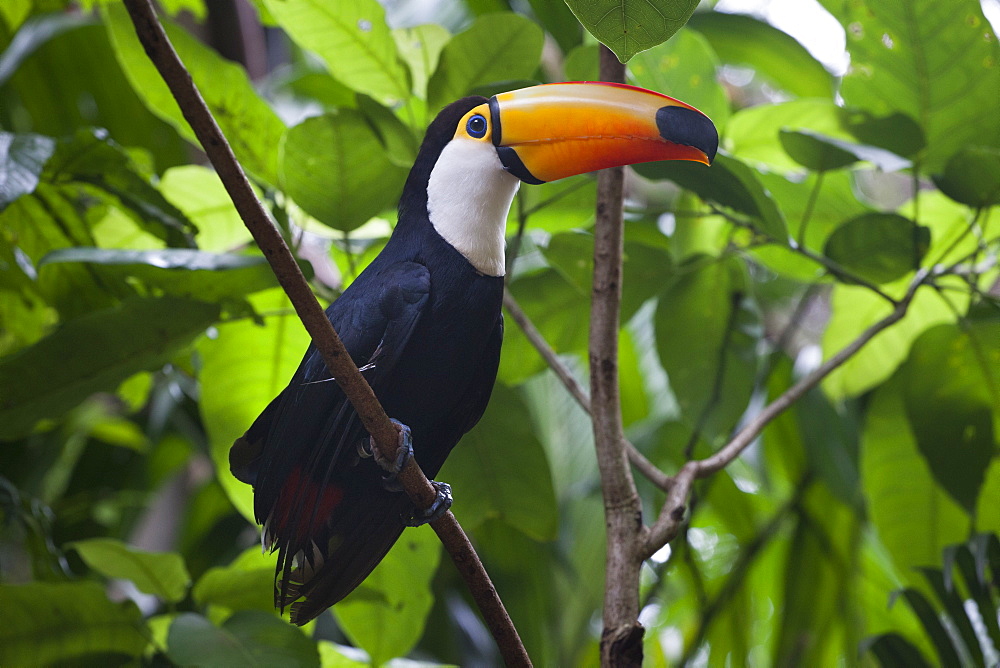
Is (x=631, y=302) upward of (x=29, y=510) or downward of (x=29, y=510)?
upward

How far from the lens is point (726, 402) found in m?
1.61

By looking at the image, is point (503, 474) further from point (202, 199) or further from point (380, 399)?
point (202, 199)

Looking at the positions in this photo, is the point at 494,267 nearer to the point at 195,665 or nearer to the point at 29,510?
the point at 195,665

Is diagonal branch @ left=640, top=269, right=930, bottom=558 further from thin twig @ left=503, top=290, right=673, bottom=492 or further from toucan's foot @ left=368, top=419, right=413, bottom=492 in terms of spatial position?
toucan's foot @ left=368, top=419, right=413, bottom=492

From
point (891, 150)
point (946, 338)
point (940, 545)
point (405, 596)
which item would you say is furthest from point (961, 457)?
point (405, 596)

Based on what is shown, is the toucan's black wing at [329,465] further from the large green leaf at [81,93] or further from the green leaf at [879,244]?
the large green leaf at [81,93]

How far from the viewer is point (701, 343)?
1597 millimetres

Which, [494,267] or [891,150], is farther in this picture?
[891,150]

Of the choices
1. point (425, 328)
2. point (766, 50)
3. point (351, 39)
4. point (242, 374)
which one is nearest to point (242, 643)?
point (242, 374)

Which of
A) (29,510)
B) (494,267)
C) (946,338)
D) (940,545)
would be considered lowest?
(940,545)

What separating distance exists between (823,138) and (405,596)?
1.06 m

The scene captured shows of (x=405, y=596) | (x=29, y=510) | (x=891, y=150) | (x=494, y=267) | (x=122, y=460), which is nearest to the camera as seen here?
(x=494, y=267)

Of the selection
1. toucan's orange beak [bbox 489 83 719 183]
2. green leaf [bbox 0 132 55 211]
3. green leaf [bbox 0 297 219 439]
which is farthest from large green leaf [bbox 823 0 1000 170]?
green leaf [bbox 0 132 55 211]

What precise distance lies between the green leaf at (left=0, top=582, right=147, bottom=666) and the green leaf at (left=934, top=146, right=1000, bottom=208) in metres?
1.69
